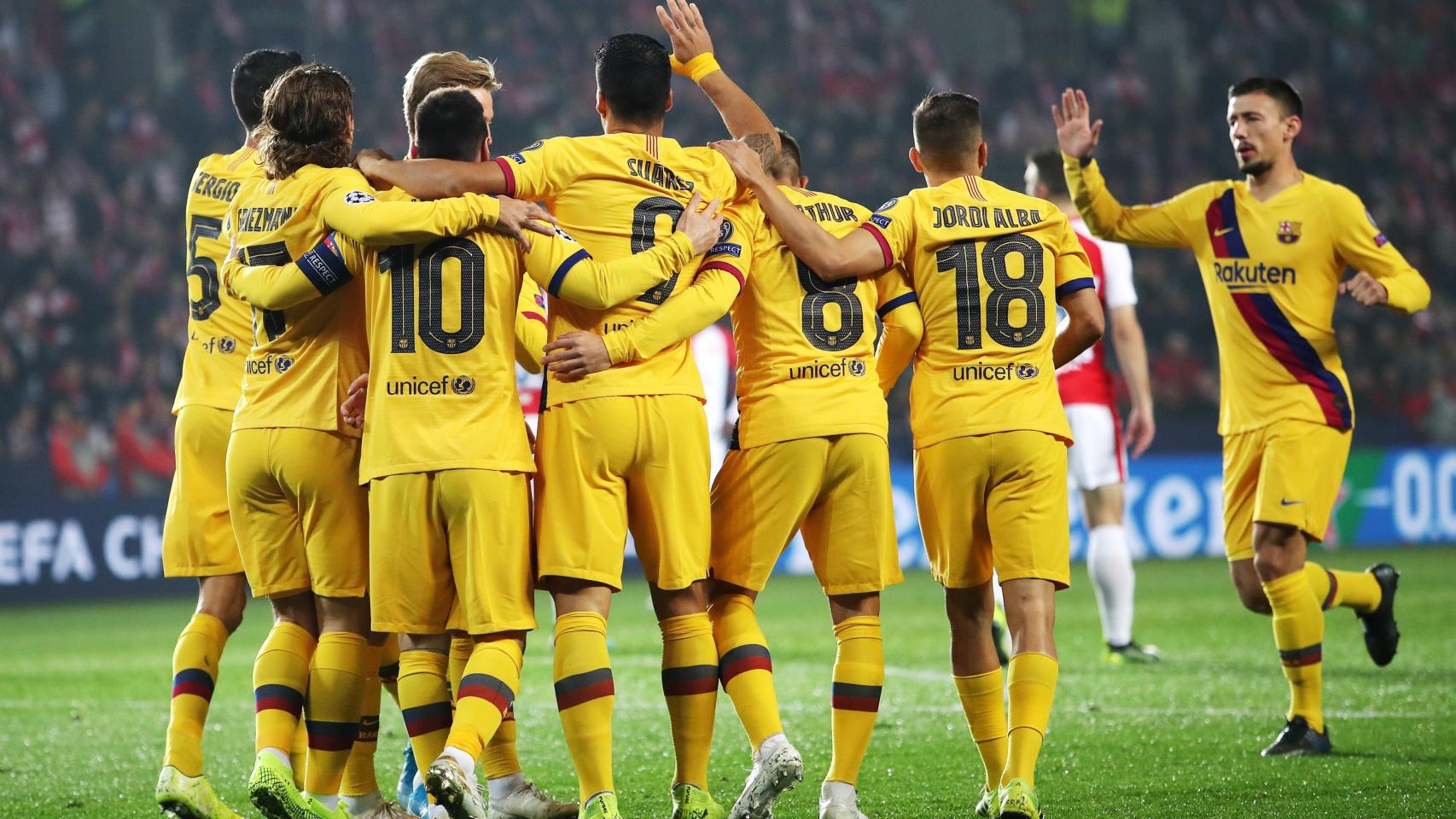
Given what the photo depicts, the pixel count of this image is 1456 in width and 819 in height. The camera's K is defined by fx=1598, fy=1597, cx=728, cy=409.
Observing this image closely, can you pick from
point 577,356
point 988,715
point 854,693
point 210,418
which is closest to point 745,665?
point 854,693

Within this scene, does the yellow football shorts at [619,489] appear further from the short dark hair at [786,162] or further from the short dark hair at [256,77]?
the short dark hair at [256,77]

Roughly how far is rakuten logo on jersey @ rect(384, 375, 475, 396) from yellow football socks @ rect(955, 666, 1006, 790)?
1.81m

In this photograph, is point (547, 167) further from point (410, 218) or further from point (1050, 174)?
point (1050, 174)

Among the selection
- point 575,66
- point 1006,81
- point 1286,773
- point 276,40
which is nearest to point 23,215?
point 276,40

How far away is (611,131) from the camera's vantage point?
491 centimetres

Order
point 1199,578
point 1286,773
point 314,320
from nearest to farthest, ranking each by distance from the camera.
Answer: point 314,320 < point 1286,773 < point 1199,578

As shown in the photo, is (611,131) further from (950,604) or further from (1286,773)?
(1286,773)

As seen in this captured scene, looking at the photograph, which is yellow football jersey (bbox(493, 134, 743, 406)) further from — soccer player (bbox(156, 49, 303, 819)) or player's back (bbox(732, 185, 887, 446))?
soccer player (bbox(156, 49, 303, 819))

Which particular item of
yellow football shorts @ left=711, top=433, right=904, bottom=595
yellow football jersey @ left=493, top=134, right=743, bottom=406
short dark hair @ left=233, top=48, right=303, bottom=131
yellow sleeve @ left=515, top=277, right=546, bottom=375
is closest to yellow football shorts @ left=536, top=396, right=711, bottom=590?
yellow football jersey @ left=493, top=134, right=743, bottom=406

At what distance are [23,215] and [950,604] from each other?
659 inches

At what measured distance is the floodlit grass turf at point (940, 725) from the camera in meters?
5.28

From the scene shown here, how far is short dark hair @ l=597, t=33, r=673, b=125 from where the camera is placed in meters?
4.79

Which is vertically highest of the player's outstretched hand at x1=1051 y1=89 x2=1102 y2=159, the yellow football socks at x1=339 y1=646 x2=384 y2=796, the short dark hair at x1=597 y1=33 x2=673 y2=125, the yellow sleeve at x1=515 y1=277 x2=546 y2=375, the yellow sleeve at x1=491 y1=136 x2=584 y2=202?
the player's outstretched hand at x1=1051 y1=89 x2=1102 y2=159

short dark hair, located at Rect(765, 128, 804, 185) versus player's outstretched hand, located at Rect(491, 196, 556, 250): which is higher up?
short dark hair, located at Rect(765, 128, 804, 185)
